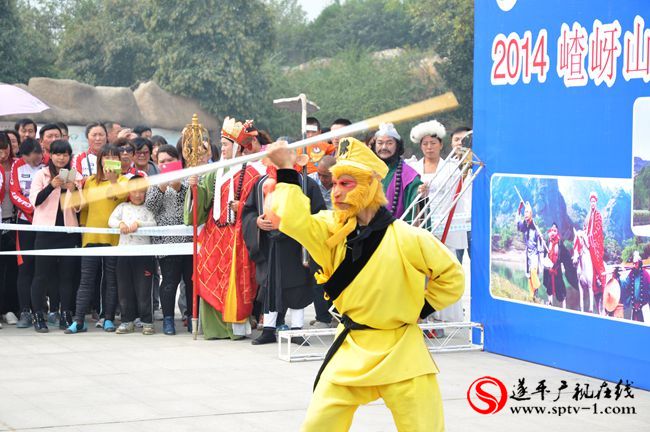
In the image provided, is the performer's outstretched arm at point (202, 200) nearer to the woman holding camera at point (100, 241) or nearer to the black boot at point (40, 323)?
the woman holding camera at point (100, 241)

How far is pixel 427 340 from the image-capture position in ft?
33.8

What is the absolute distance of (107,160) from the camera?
34.0 feet

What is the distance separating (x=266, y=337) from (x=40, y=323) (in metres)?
2.18

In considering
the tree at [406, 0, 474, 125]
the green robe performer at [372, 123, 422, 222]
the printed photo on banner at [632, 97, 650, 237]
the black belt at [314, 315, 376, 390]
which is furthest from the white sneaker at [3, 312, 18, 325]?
the tree at [406, 0, 474, 125]

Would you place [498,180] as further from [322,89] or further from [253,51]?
[322,89]

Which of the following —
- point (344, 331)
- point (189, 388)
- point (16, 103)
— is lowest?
point (189, 388)

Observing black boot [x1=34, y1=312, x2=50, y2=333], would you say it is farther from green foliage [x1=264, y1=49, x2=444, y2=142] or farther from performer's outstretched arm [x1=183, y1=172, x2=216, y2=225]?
Result: green foliage [x1=264, y1=49, x2=444, y2=142]

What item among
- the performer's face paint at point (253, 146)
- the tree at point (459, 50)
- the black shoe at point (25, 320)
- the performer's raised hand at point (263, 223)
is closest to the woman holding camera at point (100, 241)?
the black shoe at point (25, 320)

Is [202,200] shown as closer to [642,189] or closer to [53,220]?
[53,220]

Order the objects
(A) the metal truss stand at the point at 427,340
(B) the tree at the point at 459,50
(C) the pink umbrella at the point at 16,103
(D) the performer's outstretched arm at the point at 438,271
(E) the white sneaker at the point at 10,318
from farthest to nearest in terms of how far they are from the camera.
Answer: (B) the tree at the point at 459,50
(C) the pink umbrella at the point at 16,103
(E) the white sneaker at the point at 10,318
(A) the metal truss stand at the point at 427,340
(D) the performer's outstretched arm at the point at 438,271

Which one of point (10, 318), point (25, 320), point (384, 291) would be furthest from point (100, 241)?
point (384, 291)

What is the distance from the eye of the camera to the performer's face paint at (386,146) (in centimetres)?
1009

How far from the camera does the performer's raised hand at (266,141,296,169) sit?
5.36 m

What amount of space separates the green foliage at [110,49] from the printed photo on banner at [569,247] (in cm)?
4007
